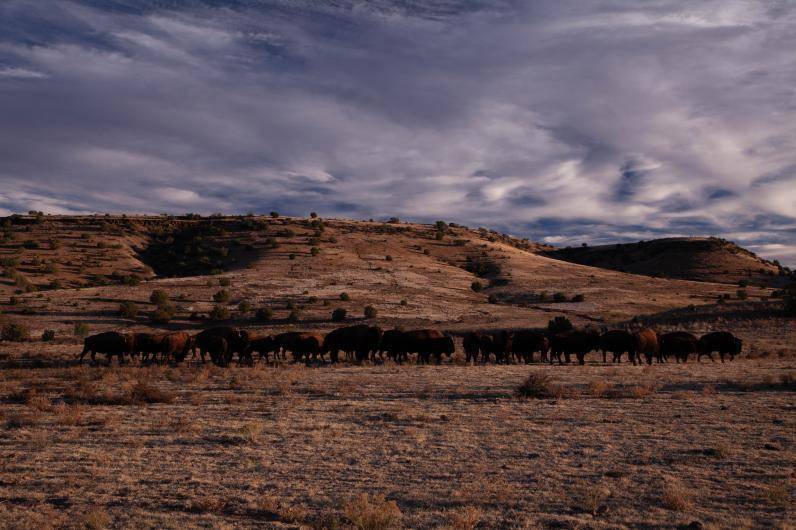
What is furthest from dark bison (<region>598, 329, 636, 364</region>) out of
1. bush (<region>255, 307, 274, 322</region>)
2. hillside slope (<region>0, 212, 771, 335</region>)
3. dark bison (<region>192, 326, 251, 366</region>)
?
bush (<region>255, 307, 274, 322</region>)

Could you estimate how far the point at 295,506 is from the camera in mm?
7914

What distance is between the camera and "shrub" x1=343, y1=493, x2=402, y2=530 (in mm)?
6922

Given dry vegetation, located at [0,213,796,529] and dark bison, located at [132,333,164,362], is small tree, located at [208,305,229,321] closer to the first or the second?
dry vegetation, located at [0,213,796,529]

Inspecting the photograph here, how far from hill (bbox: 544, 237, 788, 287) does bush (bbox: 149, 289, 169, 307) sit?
253 ft

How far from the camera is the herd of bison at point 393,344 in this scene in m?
29.5

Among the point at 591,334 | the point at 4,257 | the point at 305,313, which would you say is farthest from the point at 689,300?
the point at 4,257

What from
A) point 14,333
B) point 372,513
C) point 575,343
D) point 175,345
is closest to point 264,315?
point 14,333

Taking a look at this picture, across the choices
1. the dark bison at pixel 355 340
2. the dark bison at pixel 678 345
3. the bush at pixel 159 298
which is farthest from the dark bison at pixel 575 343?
the bush at pixel 159 298

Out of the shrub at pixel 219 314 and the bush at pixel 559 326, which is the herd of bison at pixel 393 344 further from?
the shrub at pixel 219 314

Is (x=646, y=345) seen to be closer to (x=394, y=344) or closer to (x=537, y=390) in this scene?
(x=394, y=344)

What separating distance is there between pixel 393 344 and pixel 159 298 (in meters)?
30.4

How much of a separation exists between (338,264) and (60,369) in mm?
49758

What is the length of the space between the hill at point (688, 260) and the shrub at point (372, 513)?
94.9 metres

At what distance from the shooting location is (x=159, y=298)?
52.5 meters
